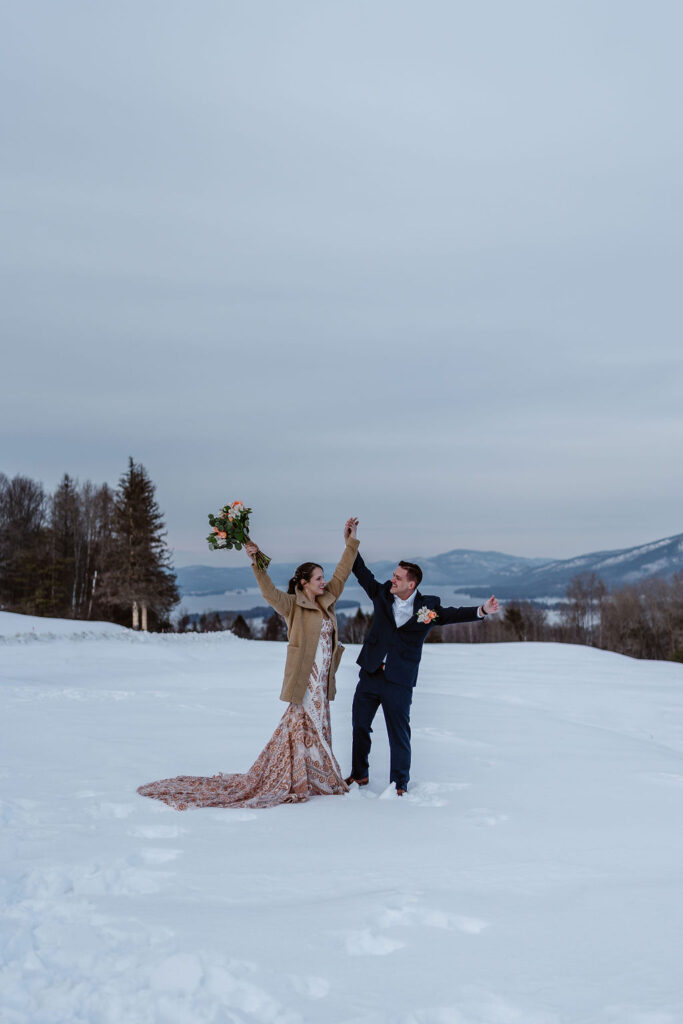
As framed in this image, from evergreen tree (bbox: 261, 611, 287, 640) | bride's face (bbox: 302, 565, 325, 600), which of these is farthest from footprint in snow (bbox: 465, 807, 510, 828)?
evergreen tree (bbox: 261, 611, 287, 640)

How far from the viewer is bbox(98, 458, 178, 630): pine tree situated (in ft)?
150

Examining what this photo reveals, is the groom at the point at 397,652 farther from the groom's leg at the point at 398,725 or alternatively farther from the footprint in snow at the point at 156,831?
the footprint in snow at the point at 156,831

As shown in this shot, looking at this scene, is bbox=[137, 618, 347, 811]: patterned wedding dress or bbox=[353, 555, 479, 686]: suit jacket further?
bbox=[353, 555, 479, 686]: suit jacket

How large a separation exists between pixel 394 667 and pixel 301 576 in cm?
117

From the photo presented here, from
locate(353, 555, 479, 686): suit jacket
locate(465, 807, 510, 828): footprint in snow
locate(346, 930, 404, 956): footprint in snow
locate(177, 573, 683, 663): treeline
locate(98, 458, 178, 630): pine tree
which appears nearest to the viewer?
locate(346, 930, 404, 956): footprint in snow

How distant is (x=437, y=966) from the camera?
388cm

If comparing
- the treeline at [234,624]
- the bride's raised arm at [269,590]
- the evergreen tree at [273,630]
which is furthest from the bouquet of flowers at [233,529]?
the evergreen tree at [273,630]

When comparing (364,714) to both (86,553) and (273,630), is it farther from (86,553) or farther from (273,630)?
(273,630)

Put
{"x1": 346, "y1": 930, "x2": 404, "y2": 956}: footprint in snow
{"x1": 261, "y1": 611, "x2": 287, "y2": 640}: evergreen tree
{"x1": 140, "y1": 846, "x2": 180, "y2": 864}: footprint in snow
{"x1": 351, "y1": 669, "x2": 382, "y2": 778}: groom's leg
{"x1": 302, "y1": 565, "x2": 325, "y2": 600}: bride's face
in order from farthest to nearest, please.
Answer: {"x1": 261, "y1": 611, "x2": 287, "y2": 640}: evergreen tree, {"x1": 351, "y1": 669, "x2": 382, "y2": 778}: groom's leg, {"x1": 302, "y1": 565, "x2": 325, "y2": 600}: bride's face, {"x1": 140, "y1": 846, "x2": 180, "y2": 864}: footprint in snow, {"x1": 346, "y1": 930, "x2": 404, "y2": 956}: footprint in snow

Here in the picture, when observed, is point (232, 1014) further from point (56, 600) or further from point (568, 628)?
point (568, 628)

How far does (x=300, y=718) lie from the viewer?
7.21m

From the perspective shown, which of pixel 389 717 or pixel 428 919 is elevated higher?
pixel 389 717

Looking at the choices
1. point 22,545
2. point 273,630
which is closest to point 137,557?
point 22,545

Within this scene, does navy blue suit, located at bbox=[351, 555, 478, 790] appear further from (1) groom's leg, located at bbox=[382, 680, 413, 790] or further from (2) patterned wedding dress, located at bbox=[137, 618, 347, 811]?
(2) patterned wedding dress, located at bbox=[137, 618, 347, 811]
